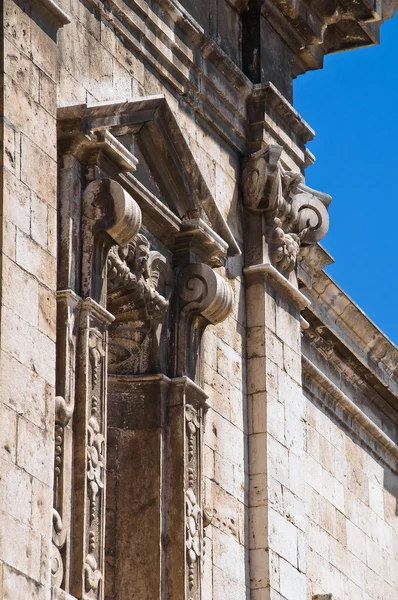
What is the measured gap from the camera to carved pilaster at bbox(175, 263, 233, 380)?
1491 cm

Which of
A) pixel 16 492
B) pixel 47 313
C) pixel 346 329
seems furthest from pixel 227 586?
pixel 346 329

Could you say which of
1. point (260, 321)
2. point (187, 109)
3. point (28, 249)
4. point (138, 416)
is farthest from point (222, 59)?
point (28, 249)

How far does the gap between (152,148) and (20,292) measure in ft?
9.13

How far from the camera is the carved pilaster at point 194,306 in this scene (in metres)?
14.9

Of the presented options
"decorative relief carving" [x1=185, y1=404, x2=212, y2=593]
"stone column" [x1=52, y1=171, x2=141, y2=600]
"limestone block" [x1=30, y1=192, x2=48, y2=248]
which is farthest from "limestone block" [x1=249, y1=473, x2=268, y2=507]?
"limestone block" [x1=30, y1=192, x2=48, y2=248]

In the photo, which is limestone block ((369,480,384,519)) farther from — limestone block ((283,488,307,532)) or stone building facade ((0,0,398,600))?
limestone block ((283,488,307,532))

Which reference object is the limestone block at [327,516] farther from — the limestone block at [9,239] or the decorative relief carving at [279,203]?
the limestone block at [9,239]

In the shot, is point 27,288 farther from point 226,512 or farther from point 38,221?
point 226,512

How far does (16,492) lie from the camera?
11781mm

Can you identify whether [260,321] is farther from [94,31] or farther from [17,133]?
[17,133]

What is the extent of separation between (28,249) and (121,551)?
2770 millimetres

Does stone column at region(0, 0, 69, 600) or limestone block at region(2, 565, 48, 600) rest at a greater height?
stone column at region(0, 0, 69, 600)

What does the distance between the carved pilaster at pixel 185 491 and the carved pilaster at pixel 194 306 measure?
21 centimetres

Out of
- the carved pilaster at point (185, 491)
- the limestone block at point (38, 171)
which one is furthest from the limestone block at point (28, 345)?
the carved pilaster at point (185, 491)
